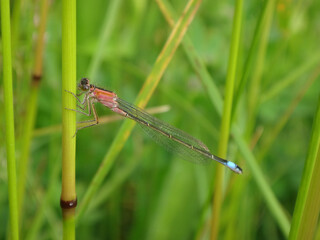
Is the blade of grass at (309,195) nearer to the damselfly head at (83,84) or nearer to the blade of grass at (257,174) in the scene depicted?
the blade of grass at (257,174)

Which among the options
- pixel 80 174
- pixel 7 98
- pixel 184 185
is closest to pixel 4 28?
pixel 7 98

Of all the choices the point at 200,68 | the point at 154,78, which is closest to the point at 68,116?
the point at 154,78

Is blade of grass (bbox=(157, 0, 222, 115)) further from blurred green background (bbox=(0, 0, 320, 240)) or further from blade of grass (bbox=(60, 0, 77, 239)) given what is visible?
blade of grass (bbox=(60, 0, 77, 239))

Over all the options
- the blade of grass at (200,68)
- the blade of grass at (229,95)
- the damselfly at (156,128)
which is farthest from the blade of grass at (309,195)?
the damselfly at (156,128)

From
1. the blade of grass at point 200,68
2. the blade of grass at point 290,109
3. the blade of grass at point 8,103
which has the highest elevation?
the blade of grass at point 290,109

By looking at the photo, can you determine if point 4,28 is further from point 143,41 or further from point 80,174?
point 143,41
